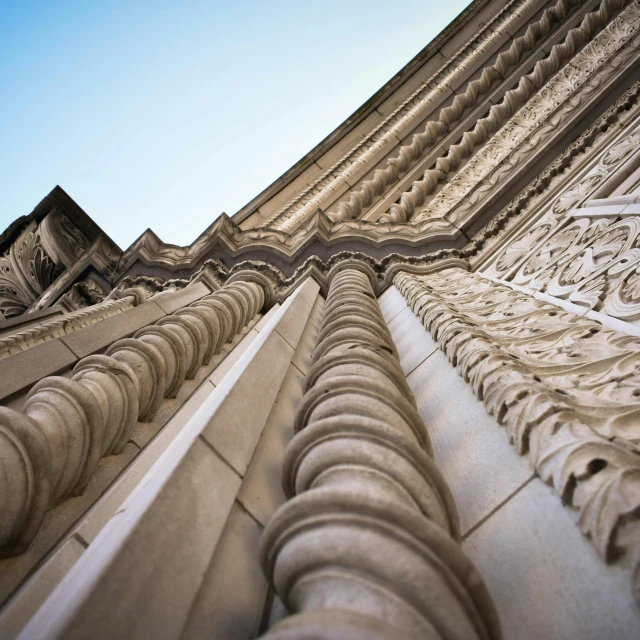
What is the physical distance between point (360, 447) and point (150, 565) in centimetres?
48

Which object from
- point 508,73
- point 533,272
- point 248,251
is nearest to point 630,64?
point 508,73

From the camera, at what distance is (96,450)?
5.43 ft

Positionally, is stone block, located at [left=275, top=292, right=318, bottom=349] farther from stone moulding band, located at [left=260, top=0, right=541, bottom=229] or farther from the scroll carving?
the scroll carving

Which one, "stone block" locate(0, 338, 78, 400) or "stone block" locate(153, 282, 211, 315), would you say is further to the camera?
"stone block" locate(153, 282, 211, 315)

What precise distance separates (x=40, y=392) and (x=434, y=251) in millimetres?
3686

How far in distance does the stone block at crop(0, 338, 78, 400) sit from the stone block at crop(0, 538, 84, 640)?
0.97m

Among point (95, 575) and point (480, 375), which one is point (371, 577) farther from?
point (480, 375)

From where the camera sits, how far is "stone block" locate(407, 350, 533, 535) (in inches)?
47.9

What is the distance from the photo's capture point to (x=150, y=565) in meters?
0.89

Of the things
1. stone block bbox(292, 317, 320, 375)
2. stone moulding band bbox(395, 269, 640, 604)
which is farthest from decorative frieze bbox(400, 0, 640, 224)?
stone moulding band bbox(395, 269, 640, 604)

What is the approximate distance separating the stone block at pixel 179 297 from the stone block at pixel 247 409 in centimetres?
157

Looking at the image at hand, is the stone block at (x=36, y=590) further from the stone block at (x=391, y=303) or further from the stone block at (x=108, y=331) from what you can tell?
the stone block at (x=391, y=303)

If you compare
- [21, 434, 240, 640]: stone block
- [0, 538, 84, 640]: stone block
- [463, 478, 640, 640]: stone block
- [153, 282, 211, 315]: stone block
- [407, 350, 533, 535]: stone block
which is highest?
[153, 282, 211, 315]: stone block

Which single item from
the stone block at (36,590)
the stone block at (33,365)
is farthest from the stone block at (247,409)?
the stone block at (33,365)
